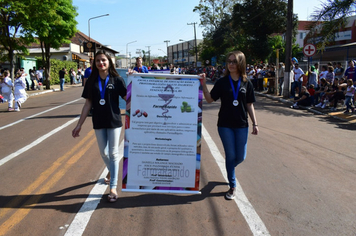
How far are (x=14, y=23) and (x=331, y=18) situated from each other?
59.4ft

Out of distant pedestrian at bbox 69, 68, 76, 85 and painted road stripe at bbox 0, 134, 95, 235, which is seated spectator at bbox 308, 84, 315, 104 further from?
distant pedestrian at bbox 69, 68, 76, 85

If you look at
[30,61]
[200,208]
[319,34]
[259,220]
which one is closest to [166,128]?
[200,208]

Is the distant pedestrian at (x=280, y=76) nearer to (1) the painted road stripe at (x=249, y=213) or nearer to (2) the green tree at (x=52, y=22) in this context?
(2) the green tree at (x=52, y=22)

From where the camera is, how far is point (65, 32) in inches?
1131

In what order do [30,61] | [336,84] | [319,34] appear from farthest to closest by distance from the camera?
1. [30,61]
2. [319,34]
3. [336,84]

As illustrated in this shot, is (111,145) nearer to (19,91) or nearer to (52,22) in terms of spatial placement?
(19,91)

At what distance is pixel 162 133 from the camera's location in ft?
14.1

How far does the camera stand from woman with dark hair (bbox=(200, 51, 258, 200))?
4.41 meters

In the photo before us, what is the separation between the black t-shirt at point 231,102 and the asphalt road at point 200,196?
1.07m

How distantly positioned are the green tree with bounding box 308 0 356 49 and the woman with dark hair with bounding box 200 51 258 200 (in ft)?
41.6

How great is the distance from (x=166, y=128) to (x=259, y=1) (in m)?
29.0

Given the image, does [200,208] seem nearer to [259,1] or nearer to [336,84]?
[336,84]

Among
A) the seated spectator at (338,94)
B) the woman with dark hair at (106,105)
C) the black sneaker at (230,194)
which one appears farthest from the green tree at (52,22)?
the black sneaker at (230,194)

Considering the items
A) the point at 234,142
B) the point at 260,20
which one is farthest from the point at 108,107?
the point at 260,20
